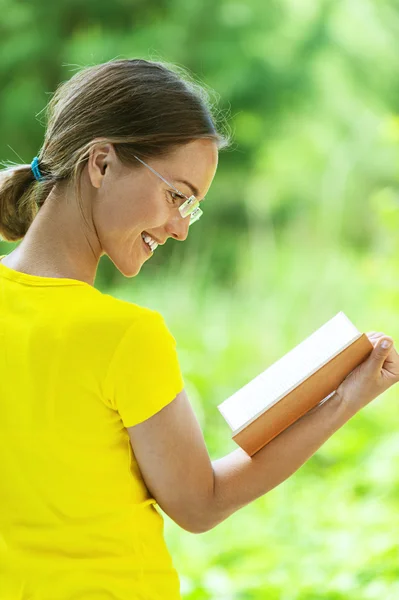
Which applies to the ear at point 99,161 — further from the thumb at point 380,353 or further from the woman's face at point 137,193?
the thumb at point 380,353

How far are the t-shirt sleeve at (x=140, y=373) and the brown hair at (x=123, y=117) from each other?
23 cm

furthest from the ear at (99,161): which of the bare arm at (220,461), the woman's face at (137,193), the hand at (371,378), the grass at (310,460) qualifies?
the grass at (310,460)

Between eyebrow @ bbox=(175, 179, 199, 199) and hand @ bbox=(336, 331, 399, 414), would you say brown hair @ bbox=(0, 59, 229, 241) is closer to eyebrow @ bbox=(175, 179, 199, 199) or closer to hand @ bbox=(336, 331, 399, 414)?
eyebrow @ bbox=(175, 179, 199, 199)

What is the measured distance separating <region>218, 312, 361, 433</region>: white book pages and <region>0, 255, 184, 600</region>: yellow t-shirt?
12 cm

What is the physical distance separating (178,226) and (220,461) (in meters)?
0.32

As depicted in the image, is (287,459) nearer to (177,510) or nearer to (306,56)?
(177,510)

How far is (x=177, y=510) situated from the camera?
96 cm

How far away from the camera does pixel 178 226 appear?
1.08 meters

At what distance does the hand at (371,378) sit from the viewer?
1017 millimetres

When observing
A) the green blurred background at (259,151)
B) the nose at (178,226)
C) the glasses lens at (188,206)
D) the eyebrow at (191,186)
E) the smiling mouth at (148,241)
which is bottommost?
the green blurred background at (259,151)

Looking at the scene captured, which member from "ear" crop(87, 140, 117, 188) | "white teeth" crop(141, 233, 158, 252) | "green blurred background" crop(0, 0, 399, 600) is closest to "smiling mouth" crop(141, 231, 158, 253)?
"white teeth" crop(141, 233, 158, 252)

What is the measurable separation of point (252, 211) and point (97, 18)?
61.8 inches

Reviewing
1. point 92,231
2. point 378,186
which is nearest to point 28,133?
point 378,186

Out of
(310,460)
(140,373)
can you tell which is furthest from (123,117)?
(310,460)
